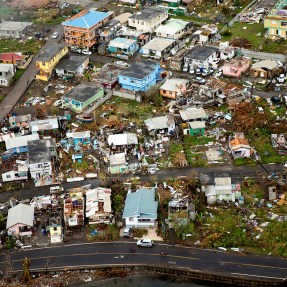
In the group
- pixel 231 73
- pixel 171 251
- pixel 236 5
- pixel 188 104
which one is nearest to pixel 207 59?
pixel 231 73

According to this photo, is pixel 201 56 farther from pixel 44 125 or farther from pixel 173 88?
pixel 44 125

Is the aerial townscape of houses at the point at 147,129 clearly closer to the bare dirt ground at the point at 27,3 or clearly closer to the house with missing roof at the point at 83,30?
the house with missing roof at the point at 83,30

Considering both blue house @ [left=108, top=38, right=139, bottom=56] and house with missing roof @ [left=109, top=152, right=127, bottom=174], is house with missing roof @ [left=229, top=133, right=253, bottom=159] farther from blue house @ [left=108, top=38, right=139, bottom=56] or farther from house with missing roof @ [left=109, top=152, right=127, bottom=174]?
blue house @ [left=108, top=38, right=139, bottom=56]

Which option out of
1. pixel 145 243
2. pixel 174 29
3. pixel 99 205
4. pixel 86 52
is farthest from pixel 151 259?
pixel 174 29

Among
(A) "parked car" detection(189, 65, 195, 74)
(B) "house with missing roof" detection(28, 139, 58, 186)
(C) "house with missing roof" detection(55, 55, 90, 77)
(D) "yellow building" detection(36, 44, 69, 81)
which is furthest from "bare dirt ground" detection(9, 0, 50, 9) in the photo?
(B) "house with missing roof" detection(28, 139, 58, 186)

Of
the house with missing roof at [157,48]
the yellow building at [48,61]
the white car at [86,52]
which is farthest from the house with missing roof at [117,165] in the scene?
the white car at [86,52]
